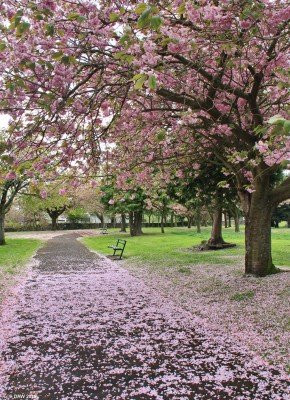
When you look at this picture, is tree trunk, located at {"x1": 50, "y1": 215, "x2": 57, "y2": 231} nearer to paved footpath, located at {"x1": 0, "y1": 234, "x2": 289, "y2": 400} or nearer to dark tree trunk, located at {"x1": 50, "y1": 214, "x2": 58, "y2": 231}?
dark tree trunk, located at {"x1": 50, "y1": 214, "x2": 58, "y2": 231}

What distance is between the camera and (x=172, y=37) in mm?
4508

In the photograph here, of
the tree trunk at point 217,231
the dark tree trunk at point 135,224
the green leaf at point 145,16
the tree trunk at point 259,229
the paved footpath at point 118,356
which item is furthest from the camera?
the dark tree trunk at point 135,224

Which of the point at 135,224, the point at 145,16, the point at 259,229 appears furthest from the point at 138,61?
the point at 135,224

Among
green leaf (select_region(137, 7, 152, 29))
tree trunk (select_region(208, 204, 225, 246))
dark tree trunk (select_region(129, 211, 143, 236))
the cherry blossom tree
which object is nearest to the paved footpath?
the cherry blossom tree

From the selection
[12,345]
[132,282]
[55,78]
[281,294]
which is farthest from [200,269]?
[55,78]

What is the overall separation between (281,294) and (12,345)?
6094 millimetres

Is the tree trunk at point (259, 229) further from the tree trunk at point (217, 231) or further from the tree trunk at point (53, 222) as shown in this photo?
the tree trunk at point (53, 222)

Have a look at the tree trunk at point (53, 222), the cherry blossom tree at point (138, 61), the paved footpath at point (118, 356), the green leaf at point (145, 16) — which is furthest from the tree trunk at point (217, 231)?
the tree trunk at point (53, 222)

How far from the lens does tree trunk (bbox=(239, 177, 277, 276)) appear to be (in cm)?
1144

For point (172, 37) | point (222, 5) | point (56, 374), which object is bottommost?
point (56, 374)

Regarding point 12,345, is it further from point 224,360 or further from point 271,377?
point 271,377

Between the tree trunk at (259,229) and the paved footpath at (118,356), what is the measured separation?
3.66 m

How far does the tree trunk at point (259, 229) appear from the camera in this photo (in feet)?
37.5

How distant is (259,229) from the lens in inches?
455
